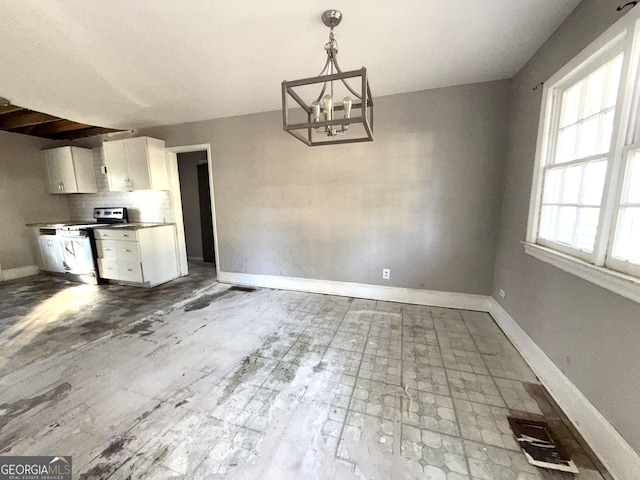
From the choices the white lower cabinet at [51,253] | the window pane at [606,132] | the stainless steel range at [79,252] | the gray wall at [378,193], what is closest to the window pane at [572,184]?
the window pane at [606,132]

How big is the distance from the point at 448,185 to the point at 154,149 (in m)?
4.29

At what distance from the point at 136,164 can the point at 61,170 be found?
1.89 meters

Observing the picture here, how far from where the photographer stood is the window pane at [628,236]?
47.8 inches

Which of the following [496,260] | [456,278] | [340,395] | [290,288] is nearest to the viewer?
[340,395]

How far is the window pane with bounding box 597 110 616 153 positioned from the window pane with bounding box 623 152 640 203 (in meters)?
0.17

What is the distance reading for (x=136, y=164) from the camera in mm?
3848

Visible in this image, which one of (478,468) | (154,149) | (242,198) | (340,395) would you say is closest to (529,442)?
(478,468)

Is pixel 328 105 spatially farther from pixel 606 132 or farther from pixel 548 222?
pixel 548 222

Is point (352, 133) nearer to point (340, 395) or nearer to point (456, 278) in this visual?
point (456, 278)

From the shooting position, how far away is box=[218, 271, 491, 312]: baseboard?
2.94m

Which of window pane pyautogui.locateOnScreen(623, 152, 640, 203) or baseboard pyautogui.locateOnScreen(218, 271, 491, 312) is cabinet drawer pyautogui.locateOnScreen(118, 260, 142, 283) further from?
window pane pyautogui.locateOnScreen(623, 152, 640, 203)

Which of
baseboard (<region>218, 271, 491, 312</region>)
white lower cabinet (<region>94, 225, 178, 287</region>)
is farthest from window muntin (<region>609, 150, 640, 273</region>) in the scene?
white lower cabinet (<region>94, 225, 178, 287</region>)

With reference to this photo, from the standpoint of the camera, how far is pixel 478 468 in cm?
119

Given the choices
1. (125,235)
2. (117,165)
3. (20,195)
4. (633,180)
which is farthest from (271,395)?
(20,195)
